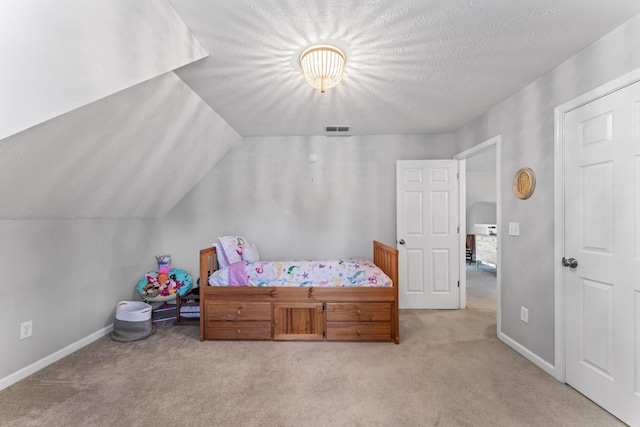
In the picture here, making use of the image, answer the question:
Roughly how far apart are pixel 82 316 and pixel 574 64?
459 cm

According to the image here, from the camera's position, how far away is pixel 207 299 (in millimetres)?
2773

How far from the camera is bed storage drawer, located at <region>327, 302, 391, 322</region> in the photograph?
2.69m

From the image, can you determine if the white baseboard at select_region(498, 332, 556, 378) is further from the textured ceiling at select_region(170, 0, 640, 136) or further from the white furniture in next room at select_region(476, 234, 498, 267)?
the white furniture in next room at select_region(476, 234, 498, 267)

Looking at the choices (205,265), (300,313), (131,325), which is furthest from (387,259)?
(131,325)

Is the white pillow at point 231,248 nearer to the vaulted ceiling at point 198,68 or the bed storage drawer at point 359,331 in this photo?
the vaulted ceiling at point 198,68

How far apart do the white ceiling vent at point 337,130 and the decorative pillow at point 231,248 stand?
1.79m

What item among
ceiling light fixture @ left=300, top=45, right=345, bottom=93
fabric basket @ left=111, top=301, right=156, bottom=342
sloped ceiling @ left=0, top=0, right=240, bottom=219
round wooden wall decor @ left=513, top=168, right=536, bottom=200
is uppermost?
ceiling light fixture @ left=300, top=45, right=345, bottom=93

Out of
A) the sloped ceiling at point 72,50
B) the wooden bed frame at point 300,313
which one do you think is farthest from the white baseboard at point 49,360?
the sloped ceiling at point 72,50

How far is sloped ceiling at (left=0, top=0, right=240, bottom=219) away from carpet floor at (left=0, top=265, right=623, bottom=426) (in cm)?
133

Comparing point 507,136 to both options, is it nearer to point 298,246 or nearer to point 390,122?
point 390,122

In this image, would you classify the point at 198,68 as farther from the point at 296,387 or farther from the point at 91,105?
the point at 296,387

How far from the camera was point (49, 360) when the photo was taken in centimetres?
228

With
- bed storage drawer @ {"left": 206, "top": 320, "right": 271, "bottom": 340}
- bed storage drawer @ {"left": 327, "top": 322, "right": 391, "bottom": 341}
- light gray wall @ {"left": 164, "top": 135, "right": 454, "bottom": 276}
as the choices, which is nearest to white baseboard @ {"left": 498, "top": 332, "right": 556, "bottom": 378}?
bed storage drawer @ {"left": 327, "top": 322, "right": 391, "bottom": 341}

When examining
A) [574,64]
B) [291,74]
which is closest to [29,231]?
[291,74]
